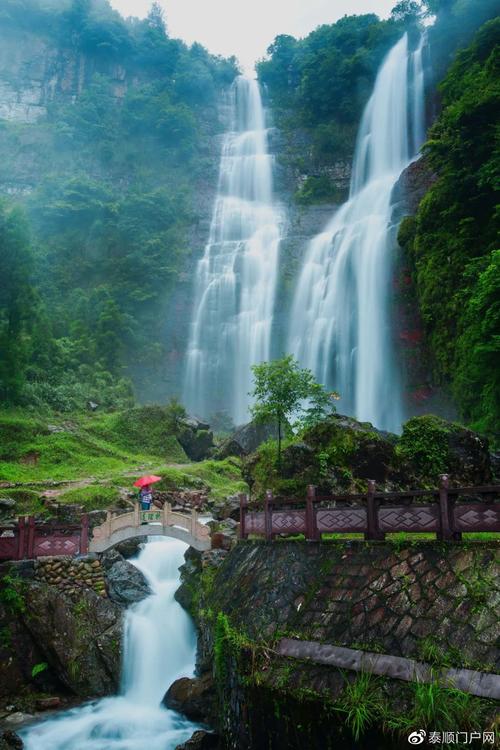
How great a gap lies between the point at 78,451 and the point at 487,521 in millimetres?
20933

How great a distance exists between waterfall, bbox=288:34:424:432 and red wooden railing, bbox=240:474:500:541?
57.7ft

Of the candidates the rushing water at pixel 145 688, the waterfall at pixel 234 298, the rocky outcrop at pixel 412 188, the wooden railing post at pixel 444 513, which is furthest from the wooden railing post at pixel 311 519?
the waterfall at pixel 234 298

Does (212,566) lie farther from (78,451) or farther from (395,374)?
(395,374)

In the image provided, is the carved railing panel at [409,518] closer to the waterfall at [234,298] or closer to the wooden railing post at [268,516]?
the wooden railing post at [268,516]

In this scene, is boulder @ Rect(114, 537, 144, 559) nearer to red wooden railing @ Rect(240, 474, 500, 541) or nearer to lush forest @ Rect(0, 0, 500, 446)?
red wooden railing @ Rect(240, 474, 500, 541)

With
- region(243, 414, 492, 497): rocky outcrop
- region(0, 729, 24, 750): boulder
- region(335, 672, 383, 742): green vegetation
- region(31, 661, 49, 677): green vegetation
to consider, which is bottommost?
region(0, 729, 24, 750): boulder

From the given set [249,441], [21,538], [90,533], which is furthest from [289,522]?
[249,441]

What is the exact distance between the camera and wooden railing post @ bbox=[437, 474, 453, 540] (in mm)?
6973

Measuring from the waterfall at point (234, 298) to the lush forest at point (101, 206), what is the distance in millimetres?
2767

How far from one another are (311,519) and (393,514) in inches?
69.0

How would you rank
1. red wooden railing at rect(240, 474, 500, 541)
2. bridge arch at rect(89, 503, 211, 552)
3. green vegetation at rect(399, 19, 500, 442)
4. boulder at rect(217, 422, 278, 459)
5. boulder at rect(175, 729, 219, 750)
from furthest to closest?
boulder at rect(217, 422, 278, 459)
green vegetation at rect(399, 19, 500, 442)
bridge arch at rect(89, 503, 211, 552)
boulder at rect(175, 729, 219, 750)
red wooden railing at rect(240, 474, 500, 541)

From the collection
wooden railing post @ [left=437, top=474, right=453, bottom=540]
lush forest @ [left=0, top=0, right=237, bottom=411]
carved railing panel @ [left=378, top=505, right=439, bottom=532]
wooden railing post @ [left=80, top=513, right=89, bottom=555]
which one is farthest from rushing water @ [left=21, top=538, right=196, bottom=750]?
lush forest @ [left=0, top=0, right=237, bottom=411]

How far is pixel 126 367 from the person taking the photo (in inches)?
1512

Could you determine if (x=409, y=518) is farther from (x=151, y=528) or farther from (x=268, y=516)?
(x=151, y=528)
